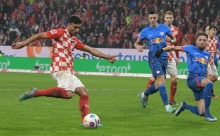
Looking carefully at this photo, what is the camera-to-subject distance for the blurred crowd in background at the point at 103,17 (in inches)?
1198

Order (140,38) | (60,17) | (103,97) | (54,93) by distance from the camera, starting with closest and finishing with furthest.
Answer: (54,93) < (140,38) < (103,97) < (60,17)

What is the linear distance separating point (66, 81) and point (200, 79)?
2.61 meters

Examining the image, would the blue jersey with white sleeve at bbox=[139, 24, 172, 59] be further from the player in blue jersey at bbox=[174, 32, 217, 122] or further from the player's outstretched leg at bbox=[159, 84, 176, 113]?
the player in blue jersey at bbox=[174, 32, 217, 122]

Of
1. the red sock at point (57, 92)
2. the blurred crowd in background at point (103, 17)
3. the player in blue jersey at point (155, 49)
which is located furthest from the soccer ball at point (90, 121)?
the blurred crowd in background at point (103, 17)

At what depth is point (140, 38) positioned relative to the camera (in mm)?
13789

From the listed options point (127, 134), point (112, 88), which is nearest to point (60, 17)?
point (112, 88)

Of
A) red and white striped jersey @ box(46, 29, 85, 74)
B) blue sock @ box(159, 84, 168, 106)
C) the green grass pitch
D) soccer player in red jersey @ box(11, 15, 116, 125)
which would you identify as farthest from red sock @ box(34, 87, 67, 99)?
blue sock @ box(159, 84, 168, 106)

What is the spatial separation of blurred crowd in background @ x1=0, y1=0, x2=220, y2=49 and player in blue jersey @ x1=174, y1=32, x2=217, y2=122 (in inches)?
710

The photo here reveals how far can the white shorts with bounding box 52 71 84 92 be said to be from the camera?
9.95 metres

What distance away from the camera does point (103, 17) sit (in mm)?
32531

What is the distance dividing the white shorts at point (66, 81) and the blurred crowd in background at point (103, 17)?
19598mm

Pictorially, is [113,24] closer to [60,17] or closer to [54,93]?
[60,17]

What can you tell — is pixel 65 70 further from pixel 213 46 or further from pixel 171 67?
pixel 213 46

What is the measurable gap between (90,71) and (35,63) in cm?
304
